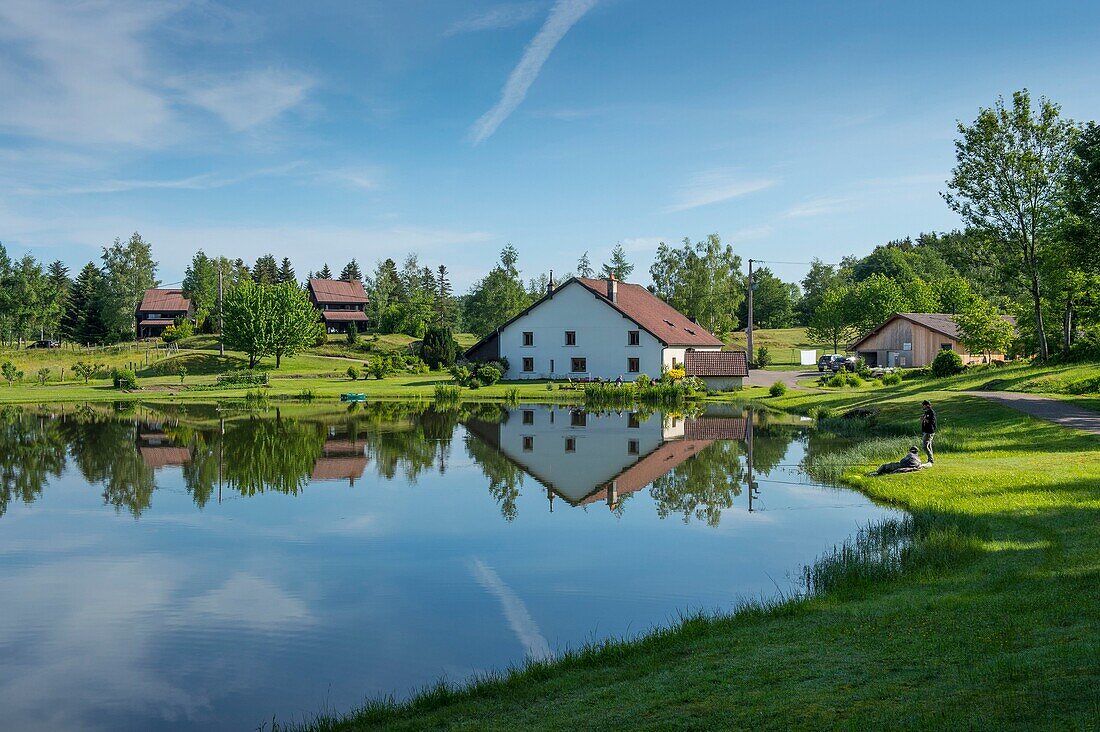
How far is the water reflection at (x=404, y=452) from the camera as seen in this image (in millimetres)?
21297

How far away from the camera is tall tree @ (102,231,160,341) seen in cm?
9725

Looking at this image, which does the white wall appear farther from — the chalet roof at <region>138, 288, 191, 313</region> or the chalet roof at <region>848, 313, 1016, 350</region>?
the chalet roof at <region>138, 288, 191, 313</region>

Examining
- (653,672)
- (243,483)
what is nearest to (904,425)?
(243,483)

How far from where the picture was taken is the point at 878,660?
7.86m

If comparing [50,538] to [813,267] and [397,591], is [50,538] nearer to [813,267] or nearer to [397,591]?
[397,591]

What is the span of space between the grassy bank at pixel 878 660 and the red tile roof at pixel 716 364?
40.5 m

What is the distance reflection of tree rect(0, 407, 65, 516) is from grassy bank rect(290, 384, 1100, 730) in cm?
1622

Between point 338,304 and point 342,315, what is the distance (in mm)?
2021

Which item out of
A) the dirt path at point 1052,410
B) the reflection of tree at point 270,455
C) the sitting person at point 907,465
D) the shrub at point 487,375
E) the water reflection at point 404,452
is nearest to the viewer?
the sitting person at point 907,465

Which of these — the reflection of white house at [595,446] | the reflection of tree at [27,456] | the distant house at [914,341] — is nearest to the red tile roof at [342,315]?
the distant house at [914,341]

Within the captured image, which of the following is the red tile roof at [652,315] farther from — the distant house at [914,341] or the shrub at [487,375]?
the distant house at [914,341]

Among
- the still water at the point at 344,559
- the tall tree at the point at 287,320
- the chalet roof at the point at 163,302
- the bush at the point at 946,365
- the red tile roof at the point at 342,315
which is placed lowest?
the still water at the point at 344,559

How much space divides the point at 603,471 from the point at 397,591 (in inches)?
481

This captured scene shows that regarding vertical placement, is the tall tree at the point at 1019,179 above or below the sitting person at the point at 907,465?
above
